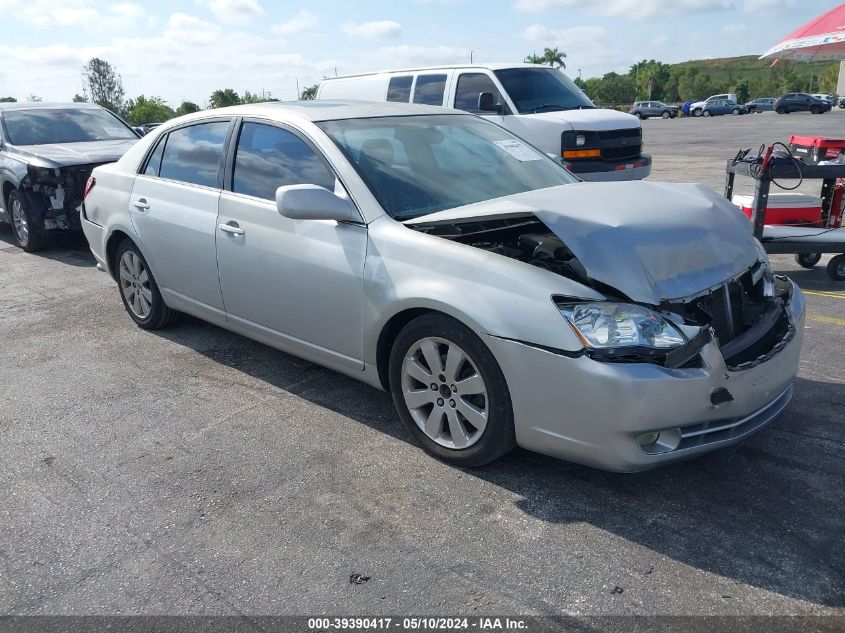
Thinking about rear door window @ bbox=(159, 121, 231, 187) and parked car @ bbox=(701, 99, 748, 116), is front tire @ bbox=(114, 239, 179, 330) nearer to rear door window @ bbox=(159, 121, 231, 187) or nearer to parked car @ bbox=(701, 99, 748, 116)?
rear door window @ bbox=(159, 121, 231, 187)

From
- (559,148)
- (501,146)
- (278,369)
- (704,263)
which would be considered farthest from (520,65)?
(704,263)

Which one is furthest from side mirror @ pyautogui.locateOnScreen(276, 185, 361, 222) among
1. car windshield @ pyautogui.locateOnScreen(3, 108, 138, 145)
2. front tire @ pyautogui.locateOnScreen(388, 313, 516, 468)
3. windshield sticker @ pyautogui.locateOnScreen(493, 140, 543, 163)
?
car windshield @ pyautogui.locateOnScreen(3, 108, 138, 145)

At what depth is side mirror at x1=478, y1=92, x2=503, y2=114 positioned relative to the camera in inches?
381

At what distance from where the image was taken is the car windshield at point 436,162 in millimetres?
3873

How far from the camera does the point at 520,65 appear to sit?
33.8 feet

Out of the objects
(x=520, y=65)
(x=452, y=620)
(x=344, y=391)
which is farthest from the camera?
(x=520, y=65)

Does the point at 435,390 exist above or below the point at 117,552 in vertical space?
above

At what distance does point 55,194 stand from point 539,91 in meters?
6.27

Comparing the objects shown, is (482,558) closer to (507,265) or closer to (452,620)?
(452,620)

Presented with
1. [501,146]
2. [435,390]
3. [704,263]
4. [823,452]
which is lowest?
[823,452]

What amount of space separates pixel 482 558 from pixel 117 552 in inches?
57.0

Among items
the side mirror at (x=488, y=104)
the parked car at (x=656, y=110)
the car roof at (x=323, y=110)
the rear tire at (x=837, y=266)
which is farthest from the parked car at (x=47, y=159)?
the parked car at (x=656, y=110)

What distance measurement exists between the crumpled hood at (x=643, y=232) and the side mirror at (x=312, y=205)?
0.37m

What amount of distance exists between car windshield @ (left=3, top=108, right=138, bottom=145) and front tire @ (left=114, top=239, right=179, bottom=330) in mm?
4748
